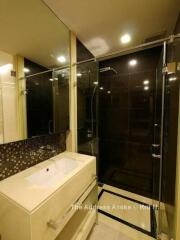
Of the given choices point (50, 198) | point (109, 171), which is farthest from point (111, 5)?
point (109, 171)

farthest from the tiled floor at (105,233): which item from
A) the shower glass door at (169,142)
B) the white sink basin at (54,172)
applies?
the white sink basin at (54,172)

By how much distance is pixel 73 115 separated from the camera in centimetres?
173

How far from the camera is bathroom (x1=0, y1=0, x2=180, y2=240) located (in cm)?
98

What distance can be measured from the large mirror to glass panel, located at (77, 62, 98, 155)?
11.7 inches

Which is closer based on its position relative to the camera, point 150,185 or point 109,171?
point 150,185

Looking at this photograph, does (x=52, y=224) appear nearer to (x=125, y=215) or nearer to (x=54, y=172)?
(x=54, y=172)

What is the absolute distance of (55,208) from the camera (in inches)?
33.2

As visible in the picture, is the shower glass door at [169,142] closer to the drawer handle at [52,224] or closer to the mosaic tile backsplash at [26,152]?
the drawer handle at [52,224]

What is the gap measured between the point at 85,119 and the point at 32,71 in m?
1.07

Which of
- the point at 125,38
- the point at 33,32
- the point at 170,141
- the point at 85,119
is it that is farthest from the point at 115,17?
the point at 170,141

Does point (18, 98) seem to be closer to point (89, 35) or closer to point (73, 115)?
point (73, 115)

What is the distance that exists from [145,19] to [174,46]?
521 mm

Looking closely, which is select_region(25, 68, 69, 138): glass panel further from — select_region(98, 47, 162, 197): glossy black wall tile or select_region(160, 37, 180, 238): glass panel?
select_region(160, 37, 180, 238): glass panel

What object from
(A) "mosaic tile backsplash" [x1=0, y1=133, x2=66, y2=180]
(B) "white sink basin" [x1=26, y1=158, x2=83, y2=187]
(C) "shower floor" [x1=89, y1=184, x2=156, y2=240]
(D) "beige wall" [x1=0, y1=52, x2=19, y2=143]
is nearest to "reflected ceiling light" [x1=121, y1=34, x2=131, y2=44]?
(D) "beige wall" [x1=0, y1=52, x2=19, y2=143]
